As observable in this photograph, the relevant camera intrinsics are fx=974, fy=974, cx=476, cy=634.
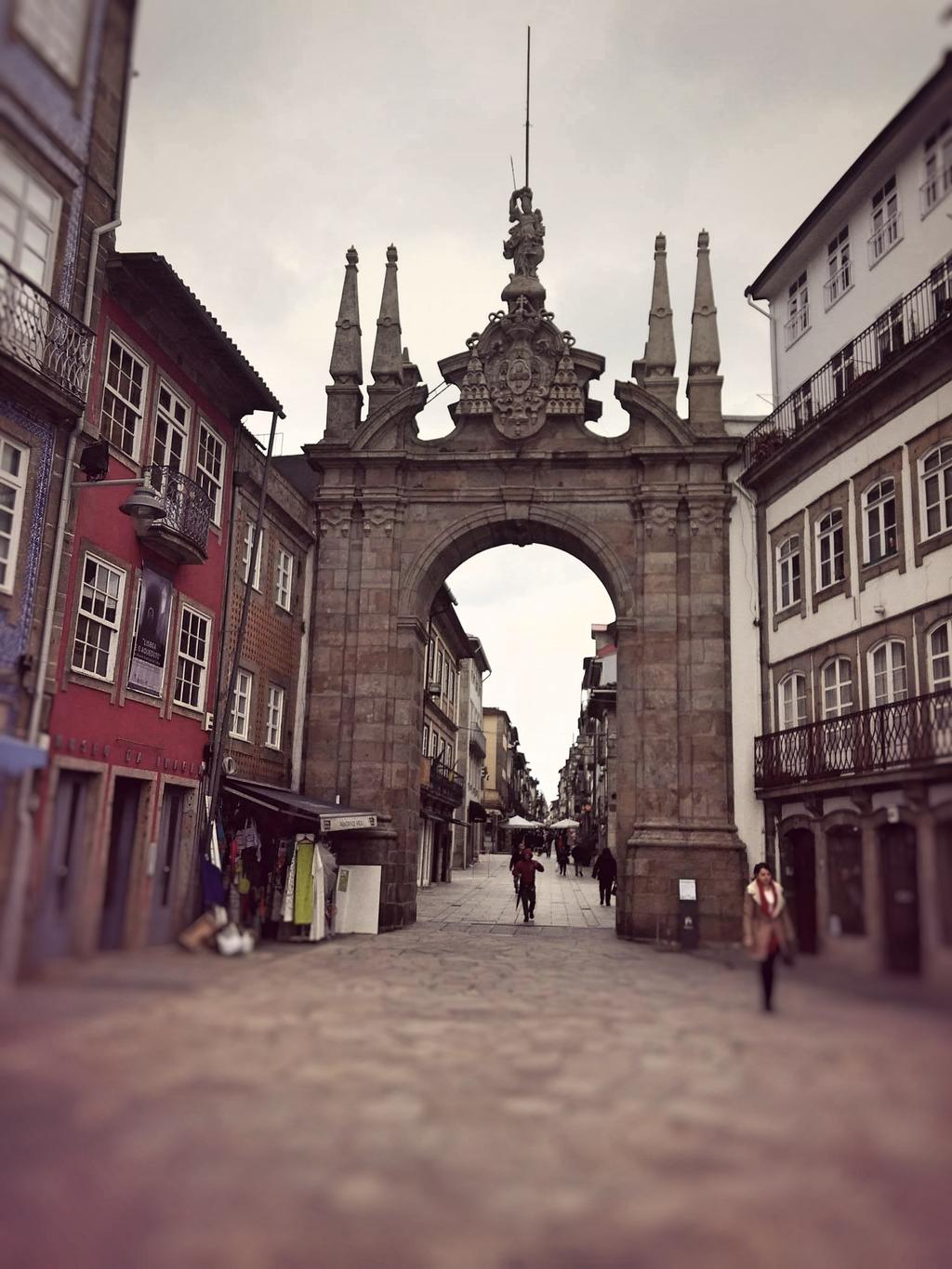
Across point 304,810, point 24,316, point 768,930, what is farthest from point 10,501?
point 768,930

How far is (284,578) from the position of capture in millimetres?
29219

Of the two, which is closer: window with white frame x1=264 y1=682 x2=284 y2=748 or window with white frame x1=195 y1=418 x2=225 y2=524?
window with white frame x1=195 y1=418 x2=225 y2=524

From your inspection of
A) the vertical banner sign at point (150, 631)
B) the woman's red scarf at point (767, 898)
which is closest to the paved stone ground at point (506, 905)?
the vertical banner sign at point (150, 631)

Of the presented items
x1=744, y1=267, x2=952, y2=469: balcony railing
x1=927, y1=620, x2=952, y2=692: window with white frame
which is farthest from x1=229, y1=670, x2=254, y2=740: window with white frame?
x1=744, y1=267, x2=952, y2=469: balcony railing

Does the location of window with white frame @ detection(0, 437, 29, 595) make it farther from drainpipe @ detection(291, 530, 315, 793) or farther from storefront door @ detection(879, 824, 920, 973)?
drainpipe @ detection(291, 530, 315, 793)

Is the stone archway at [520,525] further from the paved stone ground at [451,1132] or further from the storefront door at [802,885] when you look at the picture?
the paved stone ground at [451,1132]

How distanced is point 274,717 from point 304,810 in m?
7.63

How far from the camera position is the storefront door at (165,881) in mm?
2918

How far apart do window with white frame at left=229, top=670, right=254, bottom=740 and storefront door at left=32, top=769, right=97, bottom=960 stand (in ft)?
75.5

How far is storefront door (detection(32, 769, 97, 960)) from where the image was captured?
96.5 inches

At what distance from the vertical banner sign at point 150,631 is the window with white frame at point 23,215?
16584 mm

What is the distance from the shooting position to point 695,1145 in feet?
6.82

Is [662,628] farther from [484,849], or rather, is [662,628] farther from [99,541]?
[484,849]

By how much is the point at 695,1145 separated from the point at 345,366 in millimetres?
30171
